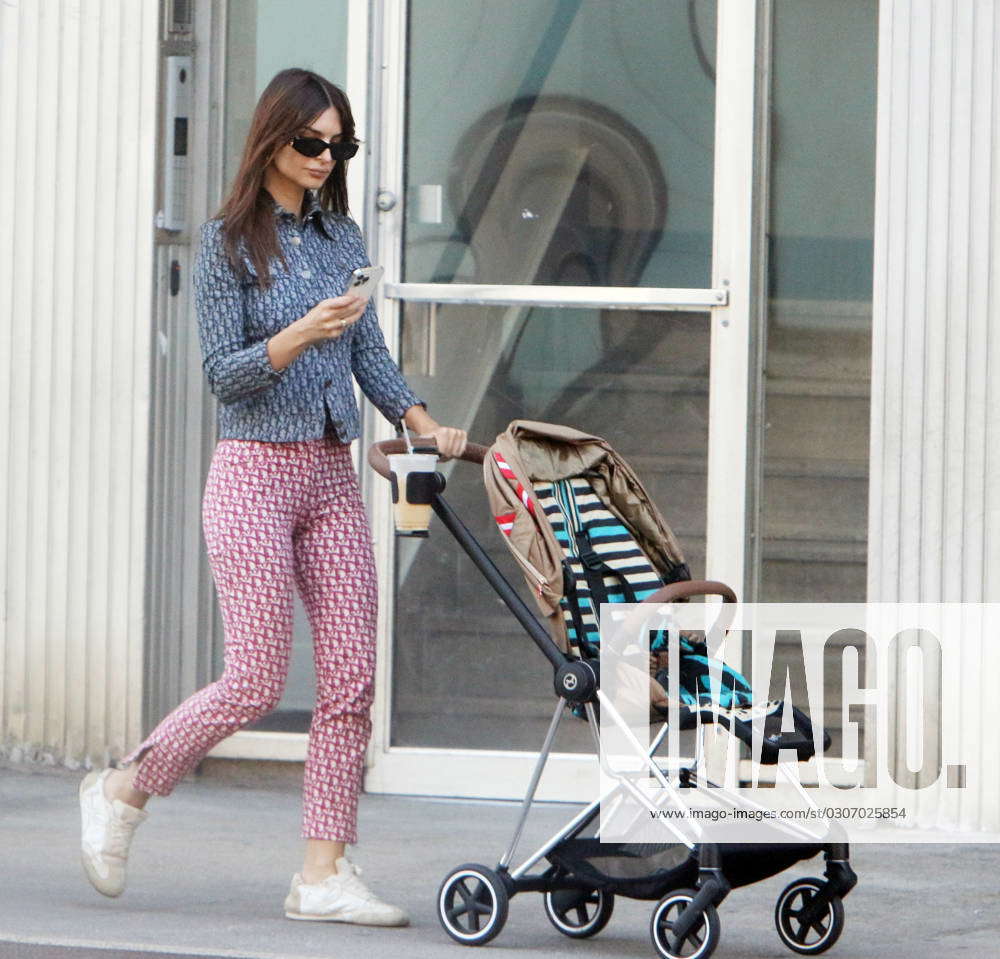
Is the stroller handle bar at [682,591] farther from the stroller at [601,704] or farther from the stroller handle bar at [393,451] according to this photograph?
the stroller handle bar at [393,451]

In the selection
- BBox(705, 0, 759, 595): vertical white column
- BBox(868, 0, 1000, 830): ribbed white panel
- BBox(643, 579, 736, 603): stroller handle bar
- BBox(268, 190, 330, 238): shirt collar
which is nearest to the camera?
BBox(643, 579, 736, 603): stroller handle bar

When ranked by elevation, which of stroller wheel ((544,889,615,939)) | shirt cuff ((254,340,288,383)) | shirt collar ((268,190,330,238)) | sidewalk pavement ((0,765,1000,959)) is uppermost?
shirt collar ((268,190,330,238))

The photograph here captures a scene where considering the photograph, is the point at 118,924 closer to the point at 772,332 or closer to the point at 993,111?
the point at 772,332

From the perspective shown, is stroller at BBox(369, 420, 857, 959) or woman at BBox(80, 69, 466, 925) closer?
stroller at BBox(369, 420, 857, 959)

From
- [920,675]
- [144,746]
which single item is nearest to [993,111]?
[920,675]

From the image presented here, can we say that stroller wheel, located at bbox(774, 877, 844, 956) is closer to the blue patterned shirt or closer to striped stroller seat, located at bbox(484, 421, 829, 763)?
striped stroller seat, located at bbox(484, 421, 829, 763)

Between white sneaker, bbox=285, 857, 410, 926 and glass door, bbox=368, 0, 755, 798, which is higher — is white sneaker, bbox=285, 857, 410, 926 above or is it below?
below

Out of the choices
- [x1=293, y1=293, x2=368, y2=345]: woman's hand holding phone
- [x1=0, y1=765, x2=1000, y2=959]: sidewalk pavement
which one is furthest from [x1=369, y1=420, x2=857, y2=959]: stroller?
[x1=293, y1=293, x2=368, y2=345]: woman's hand holding phone

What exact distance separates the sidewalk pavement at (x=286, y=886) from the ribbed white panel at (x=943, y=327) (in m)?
0.76

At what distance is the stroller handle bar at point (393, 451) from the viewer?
457 centimetres

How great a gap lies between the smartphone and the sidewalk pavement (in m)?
1.43

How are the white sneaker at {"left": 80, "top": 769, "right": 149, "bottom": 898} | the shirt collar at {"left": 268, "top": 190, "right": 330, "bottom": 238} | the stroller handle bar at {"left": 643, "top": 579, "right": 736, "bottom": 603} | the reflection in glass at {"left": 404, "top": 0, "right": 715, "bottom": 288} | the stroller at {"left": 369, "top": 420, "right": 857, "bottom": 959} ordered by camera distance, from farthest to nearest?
the reflection in glass at {"left": 404, "top": 0, "right": 715, "bottom": 288}, the shirt collar at {"left": 268, "top": 190, "right": 330, "bottom": 238}, the white sneaker at {"left": 80, "top": 769, "right": 149, "bottom": 898}, the stroller at {"left": 369, "top": 420, "right": 857, "bottom": 959}, the stroller handle bar at {"left": 643, "top": 579, "right": 736, "bottom": 603}

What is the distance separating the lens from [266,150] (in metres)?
4.63

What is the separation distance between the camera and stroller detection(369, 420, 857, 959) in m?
4.32
